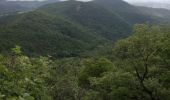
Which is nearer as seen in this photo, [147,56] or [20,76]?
[20,76]

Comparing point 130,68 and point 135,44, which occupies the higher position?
point 135,44

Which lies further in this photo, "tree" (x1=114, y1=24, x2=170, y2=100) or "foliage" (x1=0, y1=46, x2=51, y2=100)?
"tree" (x1=114, y1=24, x2=170, y2=100)

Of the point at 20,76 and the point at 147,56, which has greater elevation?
the point at 20,76

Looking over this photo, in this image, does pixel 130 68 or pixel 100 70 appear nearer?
pixel 130 68

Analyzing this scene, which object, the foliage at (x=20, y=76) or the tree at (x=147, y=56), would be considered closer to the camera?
the foliage at (x=20, y=76)

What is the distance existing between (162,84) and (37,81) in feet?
53.0

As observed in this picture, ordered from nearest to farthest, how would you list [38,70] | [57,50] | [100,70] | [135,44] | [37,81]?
[37,81] < [38,70] < [135,44] < [100,70] < [57,50]

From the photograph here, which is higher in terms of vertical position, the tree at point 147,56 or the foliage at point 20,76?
the foliage at point 20,76

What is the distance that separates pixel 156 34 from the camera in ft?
77.6

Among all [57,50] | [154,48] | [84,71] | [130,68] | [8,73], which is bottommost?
[57,50]

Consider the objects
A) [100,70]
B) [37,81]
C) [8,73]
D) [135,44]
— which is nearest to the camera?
[8,73]

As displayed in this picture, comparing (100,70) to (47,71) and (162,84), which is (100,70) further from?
(47,71)

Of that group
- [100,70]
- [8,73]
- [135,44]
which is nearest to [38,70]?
[8,73]

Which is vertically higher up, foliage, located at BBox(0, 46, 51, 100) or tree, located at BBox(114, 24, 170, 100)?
foliage, located at BBox(0, 46, 51, 100)
